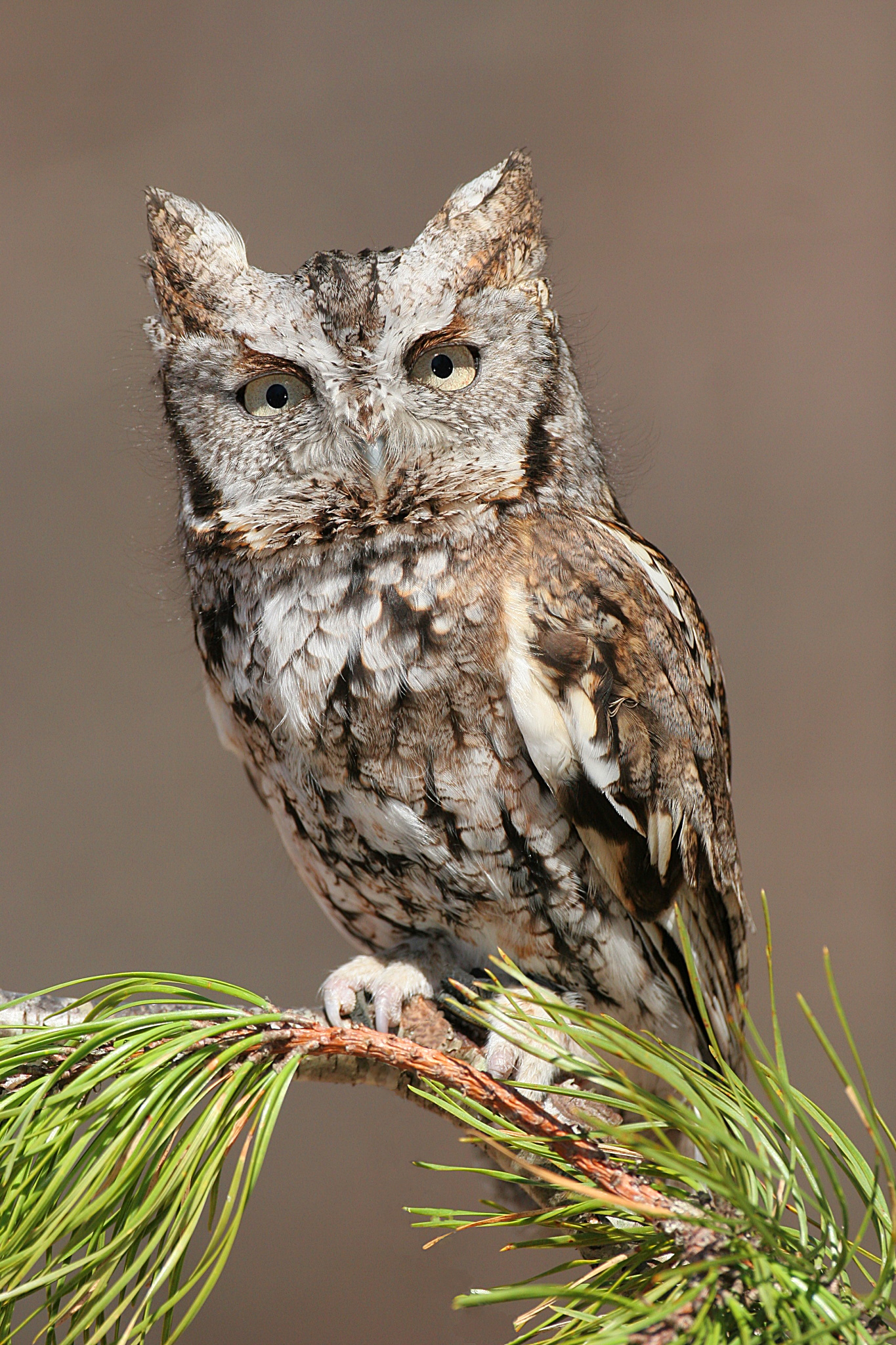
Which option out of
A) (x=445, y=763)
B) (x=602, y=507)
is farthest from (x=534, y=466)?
(x=445, y=763)

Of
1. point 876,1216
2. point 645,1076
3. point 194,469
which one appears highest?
point 194,469

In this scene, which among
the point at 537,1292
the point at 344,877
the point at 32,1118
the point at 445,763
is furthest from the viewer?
the point at 344,877

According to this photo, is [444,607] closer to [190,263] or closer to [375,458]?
[375,458]

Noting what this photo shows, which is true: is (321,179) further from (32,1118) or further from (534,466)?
(32,1118)

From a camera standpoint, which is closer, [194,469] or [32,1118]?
[32,1118]

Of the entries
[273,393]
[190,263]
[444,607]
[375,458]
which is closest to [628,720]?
[444,607]

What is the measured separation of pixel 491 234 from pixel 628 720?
456 mm

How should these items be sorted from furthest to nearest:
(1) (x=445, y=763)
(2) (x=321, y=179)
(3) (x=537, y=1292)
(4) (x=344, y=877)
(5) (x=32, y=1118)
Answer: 1. (2) (x=321, y=179)
2. (4) (x=344, y=877)
3. (1) (x=445, y=763)
4. (5) (x=32, y=1118)
5. (3) (x=537, y=1292)

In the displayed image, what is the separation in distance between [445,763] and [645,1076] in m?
0.44

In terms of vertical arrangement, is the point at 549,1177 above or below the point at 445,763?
below

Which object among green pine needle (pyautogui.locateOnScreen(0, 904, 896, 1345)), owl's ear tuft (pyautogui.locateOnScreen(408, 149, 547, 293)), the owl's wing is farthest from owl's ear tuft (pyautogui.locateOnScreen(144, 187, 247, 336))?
green pine needle (pyautogui.locateOnScreen(0, 904, 896, 1345))

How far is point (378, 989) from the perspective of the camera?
86cm

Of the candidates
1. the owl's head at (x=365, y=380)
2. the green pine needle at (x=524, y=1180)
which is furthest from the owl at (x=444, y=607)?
the green pine needle at (x=524, y=1180)

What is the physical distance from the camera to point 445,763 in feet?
2.60
